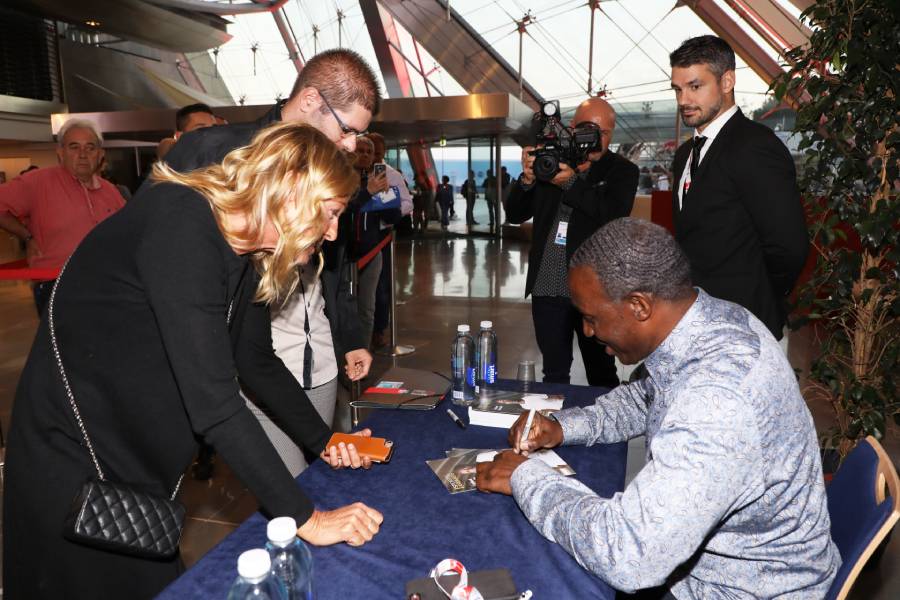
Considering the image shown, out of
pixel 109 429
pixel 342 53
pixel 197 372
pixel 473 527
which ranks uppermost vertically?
pixel 342 53

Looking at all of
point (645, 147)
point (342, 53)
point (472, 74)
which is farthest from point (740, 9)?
point (342, 53)

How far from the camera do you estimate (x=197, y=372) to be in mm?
1004

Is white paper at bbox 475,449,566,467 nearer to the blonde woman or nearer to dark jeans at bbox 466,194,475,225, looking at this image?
the blonde woman

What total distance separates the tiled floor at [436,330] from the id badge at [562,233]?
44.4 inches

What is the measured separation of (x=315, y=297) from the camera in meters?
1.98

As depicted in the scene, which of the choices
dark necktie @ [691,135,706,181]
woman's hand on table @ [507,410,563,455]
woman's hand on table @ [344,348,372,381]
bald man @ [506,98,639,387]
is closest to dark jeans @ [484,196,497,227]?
bald man @ [506,98,639,387]

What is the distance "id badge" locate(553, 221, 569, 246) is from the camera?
9.58 feet

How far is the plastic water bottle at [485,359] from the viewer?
196 centimetres

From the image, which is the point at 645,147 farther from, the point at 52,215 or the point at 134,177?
the point at 134,177

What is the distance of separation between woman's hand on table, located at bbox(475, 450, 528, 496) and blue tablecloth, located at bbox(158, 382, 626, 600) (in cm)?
2

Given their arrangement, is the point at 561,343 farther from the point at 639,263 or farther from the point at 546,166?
the point at 639,263

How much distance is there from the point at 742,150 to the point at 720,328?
133cm

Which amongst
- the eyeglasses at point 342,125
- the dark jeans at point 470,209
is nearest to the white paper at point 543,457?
the eyeglasses at point 342,125

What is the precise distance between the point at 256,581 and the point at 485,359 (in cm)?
129
